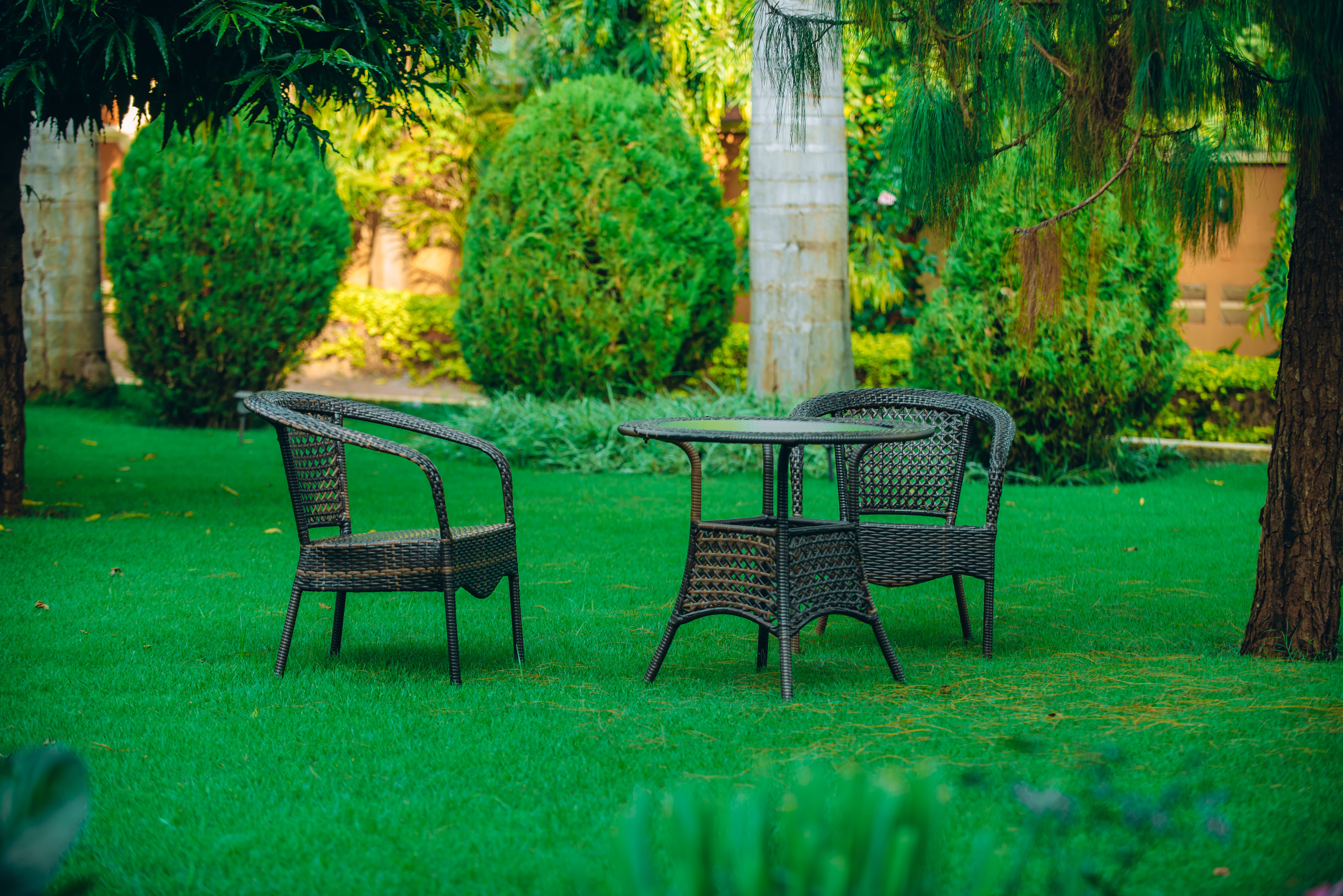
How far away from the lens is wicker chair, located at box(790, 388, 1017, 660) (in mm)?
4312

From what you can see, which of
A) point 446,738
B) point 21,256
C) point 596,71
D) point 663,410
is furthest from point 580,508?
point 596,71

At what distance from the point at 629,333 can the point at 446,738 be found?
714cm

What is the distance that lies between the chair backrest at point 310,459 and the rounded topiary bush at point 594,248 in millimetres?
5860

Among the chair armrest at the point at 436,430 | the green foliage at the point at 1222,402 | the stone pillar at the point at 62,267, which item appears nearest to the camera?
the chair armrest at the point at 436,430

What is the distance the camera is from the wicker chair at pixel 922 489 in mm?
4312

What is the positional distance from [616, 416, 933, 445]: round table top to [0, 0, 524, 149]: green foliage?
225cm

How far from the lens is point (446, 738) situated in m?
3.43

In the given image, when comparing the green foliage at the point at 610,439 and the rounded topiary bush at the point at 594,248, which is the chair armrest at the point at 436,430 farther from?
the rounded topiary bush at the point at 594,248

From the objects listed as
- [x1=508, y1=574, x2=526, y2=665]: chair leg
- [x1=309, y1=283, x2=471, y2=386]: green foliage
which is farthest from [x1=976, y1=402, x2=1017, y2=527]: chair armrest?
[x1=309, y1=283, x2=471, y2=386]: green foliage

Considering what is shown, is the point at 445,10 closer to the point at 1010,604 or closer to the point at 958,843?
the point at 1010,604

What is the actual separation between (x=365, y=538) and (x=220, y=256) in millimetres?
7358

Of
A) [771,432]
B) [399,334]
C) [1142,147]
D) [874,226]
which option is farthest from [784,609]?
[399,334]

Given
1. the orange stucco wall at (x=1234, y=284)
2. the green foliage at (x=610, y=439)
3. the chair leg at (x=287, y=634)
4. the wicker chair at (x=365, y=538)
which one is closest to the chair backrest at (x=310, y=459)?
the wicker chair at (x=365, y=538)

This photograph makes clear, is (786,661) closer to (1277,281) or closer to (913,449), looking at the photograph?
(913,449)
